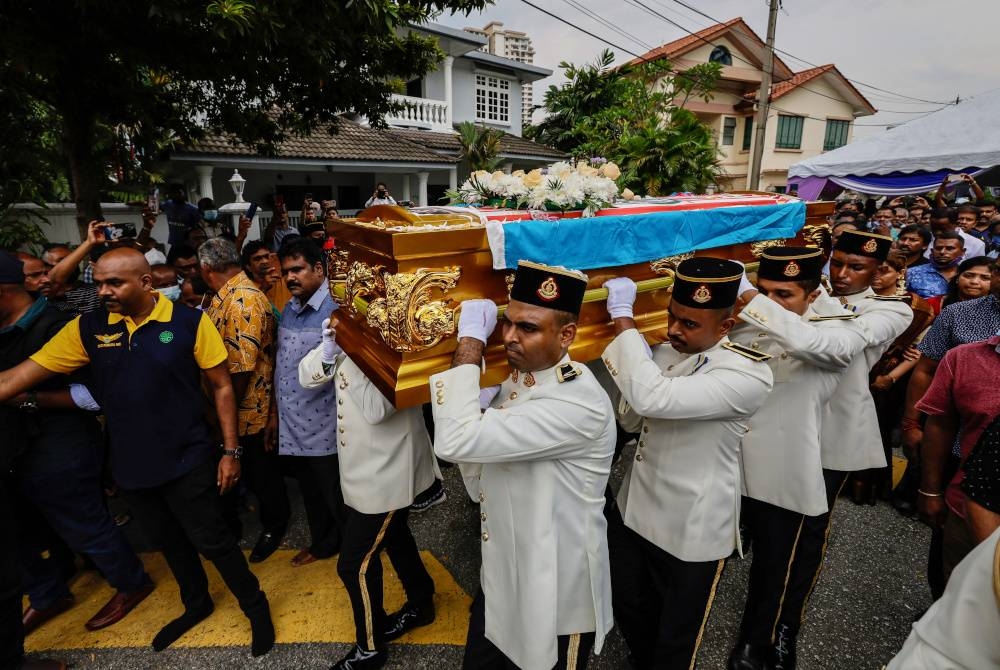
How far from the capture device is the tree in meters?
3.50

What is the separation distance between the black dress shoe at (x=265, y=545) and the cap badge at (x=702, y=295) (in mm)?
2866

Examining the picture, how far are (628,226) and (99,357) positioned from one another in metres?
2.44

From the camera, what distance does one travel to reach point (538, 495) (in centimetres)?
171

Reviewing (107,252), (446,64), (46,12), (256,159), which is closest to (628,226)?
(107,252)

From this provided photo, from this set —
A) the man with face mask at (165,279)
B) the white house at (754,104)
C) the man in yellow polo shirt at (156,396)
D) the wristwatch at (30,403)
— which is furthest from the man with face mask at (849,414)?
the white house at (754,104)

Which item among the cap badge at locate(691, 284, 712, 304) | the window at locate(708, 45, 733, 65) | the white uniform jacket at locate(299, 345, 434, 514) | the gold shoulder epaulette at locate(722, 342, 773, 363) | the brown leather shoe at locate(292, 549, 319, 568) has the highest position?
the window at locate(708, 45, 733, 65)

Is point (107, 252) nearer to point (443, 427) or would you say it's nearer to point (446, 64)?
point (443, 427)

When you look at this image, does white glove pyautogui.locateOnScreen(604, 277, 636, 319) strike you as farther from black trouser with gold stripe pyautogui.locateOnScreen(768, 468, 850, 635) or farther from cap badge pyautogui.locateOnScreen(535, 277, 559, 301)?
black trouser with gold stripe pyautogui.locateOnScreen(768, 468, 850, 635)

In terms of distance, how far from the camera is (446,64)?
14.6m

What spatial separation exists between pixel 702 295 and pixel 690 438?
0.53 metres

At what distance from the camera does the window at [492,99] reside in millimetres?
16562

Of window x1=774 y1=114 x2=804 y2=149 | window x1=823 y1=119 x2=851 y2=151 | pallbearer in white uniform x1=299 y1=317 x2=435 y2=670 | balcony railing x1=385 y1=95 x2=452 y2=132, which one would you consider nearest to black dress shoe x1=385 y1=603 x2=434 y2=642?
pallbearer in white uniform x1=299 y1=317 x2=435 y2=670

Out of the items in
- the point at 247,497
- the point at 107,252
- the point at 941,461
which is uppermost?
the point at 107,252

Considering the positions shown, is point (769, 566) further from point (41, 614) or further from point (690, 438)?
point (41, 614)
